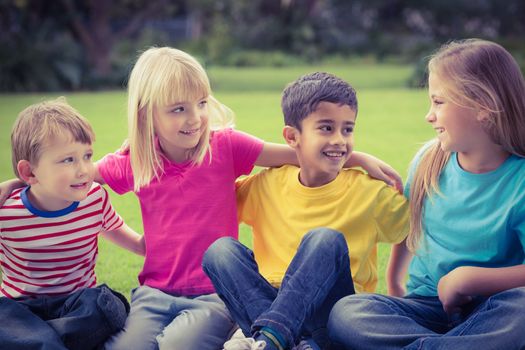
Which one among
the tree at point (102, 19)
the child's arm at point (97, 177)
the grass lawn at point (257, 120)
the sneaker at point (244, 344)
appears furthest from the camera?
the tree at point (102, 19)

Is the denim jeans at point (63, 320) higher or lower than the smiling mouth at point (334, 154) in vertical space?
lower

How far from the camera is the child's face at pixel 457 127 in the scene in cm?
267

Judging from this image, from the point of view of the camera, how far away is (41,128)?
2.73 m

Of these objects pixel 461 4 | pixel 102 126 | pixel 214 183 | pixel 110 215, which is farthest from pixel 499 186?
pixel 461 4

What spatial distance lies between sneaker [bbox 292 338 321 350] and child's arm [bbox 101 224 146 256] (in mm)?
922

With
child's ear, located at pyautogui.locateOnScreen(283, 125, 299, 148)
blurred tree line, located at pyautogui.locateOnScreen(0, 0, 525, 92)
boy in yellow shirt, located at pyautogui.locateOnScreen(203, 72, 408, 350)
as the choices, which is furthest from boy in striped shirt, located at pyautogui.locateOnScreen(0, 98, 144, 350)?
blurred tree line, located at pyautogui.locateOnScreen(0, 0, 525, 92)

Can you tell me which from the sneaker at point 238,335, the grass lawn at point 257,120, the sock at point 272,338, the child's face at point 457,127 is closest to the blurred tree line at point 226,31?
the grass lawn at point 257,120

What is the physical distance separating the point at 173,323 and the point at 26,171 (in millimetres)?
815

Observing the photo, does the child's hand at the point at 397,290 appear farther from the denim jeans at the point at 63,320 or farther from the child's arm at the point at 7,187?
the child's arm at the point at 7,187

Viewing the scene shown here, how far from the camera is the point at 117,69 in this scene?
16.1 metres

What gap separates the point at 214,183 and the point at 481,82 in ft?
3.68

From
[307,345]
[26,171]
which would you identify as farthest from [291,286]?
[26,171]

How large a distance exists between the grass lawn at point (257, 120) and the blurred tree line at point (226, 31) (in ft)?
6.05

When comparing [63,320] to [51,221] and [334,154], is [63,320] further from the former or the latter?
[334,154]
